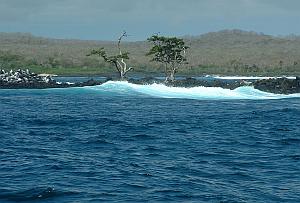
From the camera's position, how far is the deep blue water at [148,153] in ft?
55.4

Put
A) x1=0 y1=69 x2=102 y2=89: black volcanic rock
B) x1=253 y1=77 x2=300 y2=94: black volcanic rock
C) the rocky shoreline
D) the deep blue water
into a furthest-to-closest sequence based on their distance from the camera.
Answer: x1=0 y1=69 x2=102 y2=89: black volcanic rock, the rocky shoreline, x1=253 y1=77 x2=300 y2=94: black volcanic rock, the deep blue water

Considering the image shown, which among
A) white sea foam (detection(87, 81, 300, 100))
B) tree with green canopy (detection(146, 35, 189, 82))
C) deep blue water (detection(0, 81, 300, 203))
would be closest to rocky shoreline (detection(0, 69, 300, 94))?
white sea foam (detection(87, 81, 300, 100))

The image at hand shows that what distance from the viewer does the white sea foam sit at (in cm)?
5888

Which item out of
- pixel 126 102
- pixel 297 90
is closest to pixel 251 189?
pixel 126 102

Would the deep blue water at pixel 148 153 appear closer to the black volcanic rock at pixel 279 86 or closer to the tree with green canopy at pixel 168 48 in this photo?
the black volcanic rock at pixel 279 86

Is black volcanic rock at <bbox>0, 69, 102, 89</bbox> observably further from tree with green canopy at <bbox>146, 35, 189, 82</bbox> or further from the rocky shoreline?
tree with green canopy at <bbox>146, 35, 189, 82</bbox>

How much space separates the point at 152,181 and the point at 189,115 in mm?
21580

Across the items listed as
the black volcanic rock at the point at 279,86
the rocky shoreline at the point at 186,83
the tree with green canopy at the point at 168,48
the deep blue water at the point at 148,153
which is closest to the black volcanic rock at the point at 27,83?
the rocky shoreline at the point at 186,83

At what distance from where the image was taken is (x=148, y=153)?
77.0ft

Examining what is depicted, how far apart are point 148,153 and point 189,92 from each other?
127 ft

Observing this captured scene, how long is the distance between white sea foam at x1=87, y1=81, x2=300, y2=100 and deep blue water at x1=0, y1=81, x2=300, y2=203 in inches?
490

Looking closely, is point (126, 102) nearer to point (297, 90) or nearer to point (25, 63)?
point (297, 90)

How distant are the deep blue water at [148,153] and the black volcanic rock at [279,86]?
18215 millimetres

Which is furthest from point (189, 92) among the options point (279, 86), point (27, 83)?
point (27, 83)
